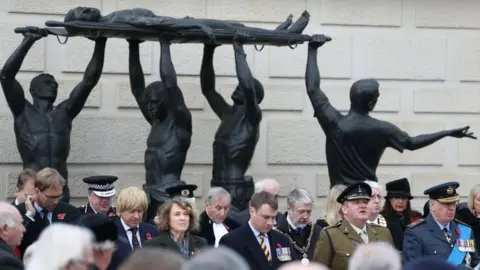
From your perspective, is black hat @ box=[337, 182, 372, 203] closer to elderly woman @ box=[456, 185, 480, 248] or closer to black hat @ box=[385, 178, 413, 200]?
elderly woman @ box=[456, 185, 480, 248]

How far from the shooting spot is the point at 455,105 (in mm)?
15445

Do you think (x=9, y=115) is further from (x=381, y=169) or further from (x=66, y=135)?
(x=381, y=169)

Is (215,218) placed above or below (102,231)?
below

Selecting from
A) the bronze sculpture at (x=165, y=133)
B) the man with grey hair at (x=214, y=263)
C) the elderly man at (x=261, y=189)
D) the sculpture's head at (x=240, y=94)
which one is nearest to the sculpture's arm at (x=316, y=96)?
the sculpture's head at (x=240, y=94)

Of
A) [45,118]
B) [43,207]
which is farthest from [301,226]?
[45,118]

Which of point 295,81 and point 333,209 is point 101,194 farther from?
point 295,81

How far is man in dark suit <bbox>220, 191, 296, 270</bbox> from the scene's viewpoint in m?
9.16

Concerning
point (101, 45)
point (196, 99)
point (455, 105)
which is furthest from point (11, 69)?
point (455, 105)

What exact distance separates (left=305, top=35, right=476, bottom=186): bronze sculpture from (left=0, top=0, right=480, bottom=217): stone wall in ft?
6.97

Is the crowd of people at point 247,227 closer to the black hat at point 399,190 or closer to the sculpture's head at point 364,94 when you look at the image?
the black hat at point 399,190

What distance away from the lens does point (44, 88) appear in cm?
1246

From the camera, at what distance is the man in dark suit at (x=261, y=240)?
30.1ft

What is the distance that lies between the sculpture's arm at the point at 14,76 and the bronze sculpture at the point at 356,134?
2673mm

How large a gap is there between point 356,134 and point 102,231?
20.0 feet
